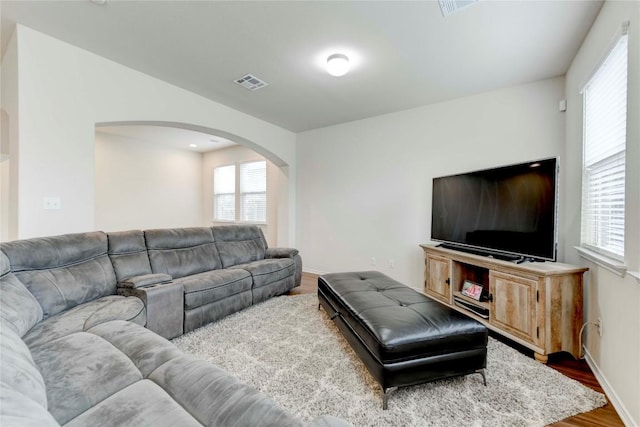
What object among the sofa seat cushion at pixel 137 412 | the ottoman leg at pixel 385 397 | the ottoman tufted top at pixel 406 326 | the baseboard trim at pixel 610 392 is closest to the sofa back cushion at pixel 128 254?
the sofa seat cushion at pixel 137 412

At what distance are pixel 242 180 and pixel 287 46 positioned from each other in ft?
13.9

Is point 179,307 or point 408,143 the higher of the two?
point 408,143

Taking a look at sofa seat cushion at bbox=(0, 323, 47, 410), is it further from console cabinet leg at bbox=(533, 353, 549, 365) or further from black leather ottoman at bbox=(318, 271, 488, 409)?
console cabinet leg at bbox=(533, 353, 549, 365)

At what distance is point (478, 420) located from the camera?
1.52 meters

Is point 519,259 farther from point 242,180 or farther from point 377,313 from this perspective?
point 242,180

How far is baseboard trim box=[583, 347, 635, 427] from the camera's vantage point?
1.53 m

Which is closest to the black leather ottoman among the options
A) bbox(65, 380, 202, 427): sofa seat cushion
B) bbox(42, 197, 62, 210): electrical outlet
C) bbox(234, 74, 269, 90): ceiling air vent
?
bbox(65, 380, 202, 427): sofa seat cushion

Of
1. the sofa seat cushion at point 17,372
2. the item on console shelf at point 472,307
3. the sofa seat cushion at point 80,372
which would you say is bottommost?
the item on console shelf at point 472,307

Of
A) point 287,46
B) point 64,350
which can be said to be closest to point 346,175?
point 287,46

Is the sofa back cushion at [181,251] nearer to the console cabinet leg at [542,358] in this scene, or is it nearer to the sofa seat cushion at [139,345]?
the sofa seat cushion at [139,345]

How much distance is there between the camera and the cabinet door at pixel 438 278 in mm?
3117

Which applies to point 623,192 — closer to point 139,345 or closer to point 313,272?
point 139,345

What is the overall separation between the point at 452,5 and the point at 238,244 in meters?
3.39

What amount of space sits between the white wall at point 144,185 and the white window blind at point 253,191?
1.58 m
